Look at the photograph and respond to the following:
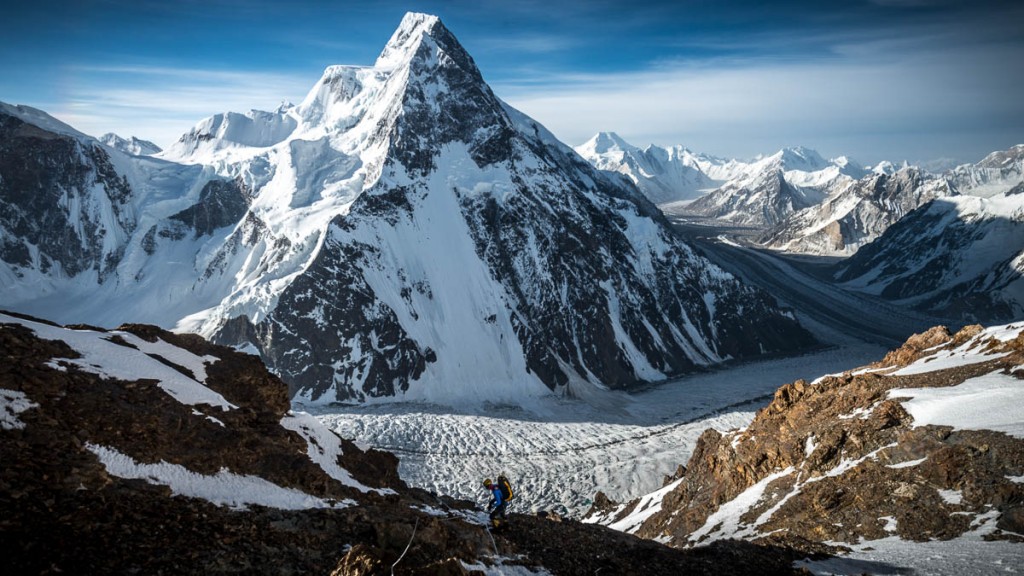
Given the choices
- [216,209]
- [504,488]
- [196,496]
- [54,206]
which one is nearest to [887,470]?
[504,488]

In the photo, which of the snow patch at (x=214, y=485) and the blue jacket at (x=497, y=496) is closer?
the snow patch at (x=214, y=485)

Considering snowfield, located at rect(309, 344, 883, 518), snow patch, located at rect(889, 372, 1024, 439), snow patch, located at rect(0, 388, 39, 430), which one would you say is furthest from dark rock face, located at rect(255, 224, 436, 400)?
snow patch, located at rect(0, 388, 39, 430)

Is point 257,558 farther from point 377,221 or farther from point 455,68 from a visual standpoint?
point 455,68

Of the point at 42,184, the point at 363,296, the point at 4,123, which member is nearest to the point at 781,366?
the point at 363,296

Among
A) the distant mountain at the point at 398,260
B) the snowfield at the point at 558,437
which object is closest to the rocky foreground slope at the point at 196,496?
the snowfield at the point at 558,437

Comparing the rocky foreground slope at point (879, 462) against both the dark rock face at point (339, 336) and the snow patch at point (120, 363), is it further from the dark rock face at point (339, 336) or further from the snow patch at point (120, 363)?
the dark rock face at point (339, 336)

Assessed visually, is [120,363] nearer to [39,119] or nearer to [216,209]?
[216,209]
